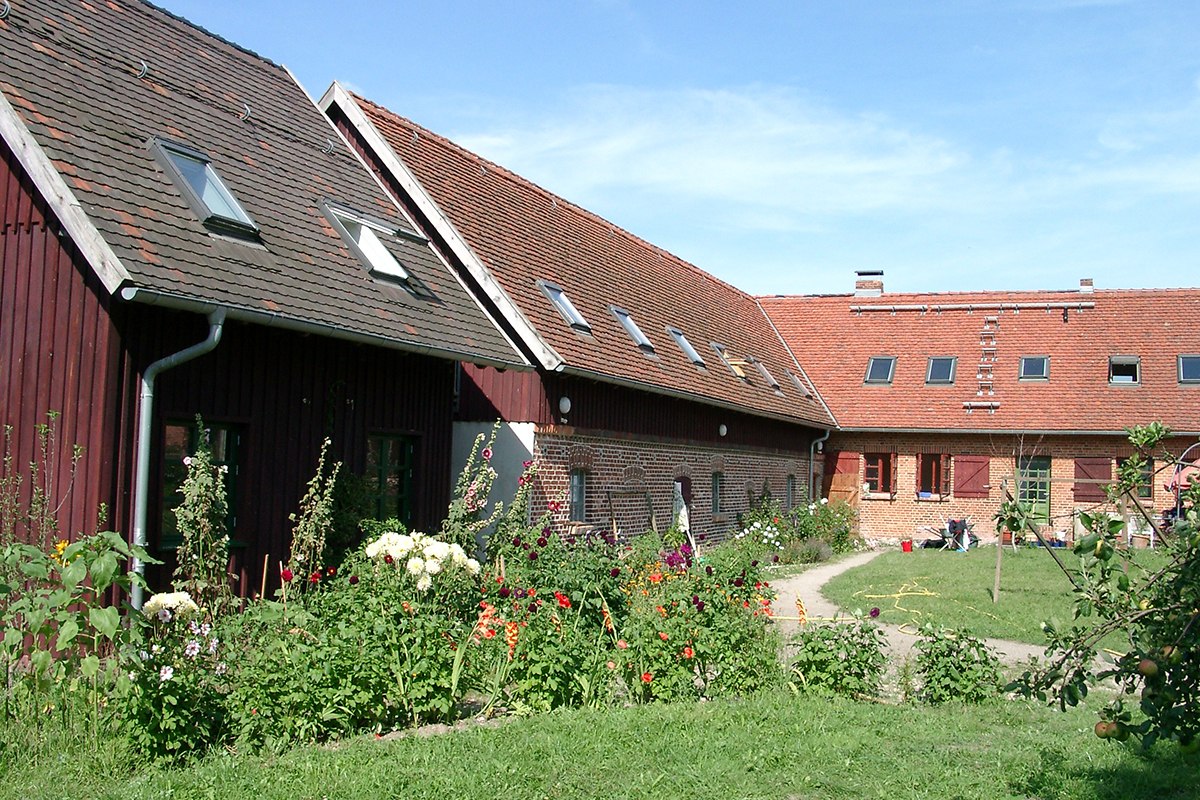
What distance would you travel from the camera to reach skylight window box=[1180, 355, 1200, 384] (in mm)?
27930

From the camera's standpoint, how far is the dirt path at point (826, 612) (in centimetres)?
1122

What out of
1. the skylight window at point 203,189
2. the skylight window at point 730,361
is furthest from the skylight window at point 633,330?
the skylight window at point 203,189

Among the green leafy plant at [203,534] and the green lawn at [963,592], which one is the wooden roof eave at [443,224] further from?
the green leafy plant at [203,534]

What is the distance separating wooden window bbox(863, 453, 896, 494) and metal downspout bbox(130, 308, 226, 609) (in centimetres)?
2301

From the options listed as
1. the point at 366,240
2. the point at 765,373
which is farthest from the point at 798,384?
the point at 366,240

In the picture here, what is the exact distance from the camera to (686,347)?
70.5 feet

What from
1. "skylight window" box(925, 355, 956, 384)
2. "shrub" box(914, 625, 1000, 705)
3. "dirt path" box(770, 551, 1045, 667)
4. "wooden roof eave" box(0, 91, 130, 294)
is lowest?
"dirt path" box(770, 551, 1045, 667)

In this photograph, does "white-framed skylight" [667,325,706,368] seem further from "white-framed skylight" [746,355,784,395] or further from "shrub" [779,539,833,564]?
"shrub" [779,539,833,564]

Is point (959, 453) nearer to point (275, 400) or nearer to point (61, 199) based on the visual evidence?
point (275, 400)

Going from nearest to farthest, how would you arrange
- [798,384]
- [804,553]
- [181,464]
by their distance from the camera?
[181,464] < [804,553] < [798,384]

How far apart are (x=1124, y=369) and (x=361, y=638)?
85.9 ft

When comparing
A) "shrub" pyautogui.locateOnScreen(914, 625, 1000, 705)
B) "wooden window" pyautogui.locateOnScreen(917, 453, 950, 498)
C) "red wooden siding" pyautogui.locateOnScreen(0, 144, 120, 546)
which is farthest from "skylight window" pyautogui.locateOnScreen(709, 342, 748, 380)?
"red wooden siding" pyautogui.locateOnScreen(0, 144, 120, 546)

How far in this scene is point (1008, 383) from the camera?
96.8 feet

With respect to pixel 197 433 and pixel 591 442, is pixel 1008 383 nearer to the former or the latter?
pixel 591 442
